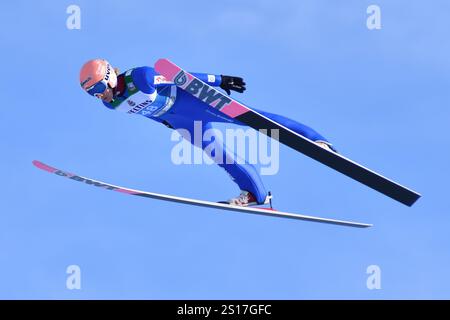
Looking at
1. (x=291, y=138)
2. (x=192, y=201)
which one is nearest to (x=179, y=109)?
(x=192, y=201)

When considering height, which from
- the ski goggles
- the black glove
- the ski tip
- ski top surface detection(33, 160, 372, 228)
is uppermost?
the black glove

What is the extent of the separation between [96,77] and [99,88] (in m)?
0.15

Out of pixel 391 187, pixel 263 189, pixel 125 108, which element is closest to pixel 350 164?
pixel 391 187

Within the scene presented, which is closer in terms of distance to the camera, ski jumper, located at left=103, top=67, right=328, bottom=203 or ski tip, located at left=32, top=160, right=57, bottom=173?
ski jumper, located at left=103, top=67, right=328, bottom=203

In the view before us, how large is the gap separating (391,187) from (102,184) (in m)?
3.68

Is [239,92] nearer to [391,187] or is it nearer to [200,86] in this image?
[200,86]

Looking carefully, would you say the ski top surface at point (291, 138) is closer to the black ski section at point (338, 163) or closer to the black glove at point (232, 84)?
the black ski section at point (338, 163)

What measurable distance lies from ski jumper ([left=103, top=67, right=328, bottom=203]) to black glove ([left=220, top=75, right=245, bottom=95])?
70 mm

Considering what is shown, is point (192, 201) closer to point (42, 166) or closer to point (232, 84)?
point (232, 84)

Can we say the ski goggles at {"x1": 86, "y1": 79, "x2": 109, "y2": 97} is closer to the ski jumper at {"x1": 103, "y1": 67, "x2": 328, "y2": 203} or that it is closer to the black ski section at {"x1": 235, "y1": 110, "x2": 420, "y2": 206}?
the ski jumper at {"x1": 103, "y1": 67, "x2": 328, "y2": 203}

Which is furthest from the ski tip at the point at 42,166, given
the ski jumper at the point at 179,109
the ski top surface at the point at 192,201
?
the ski jumper at the point at 179,109

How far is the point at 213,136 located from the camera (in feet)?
44.9

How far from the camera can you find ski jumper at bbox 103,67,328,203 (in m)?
13.0

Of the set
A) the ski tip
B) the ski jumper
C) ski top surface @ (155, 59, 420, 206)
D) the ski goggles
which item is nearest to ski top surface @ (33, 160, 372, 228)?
the ski tip
